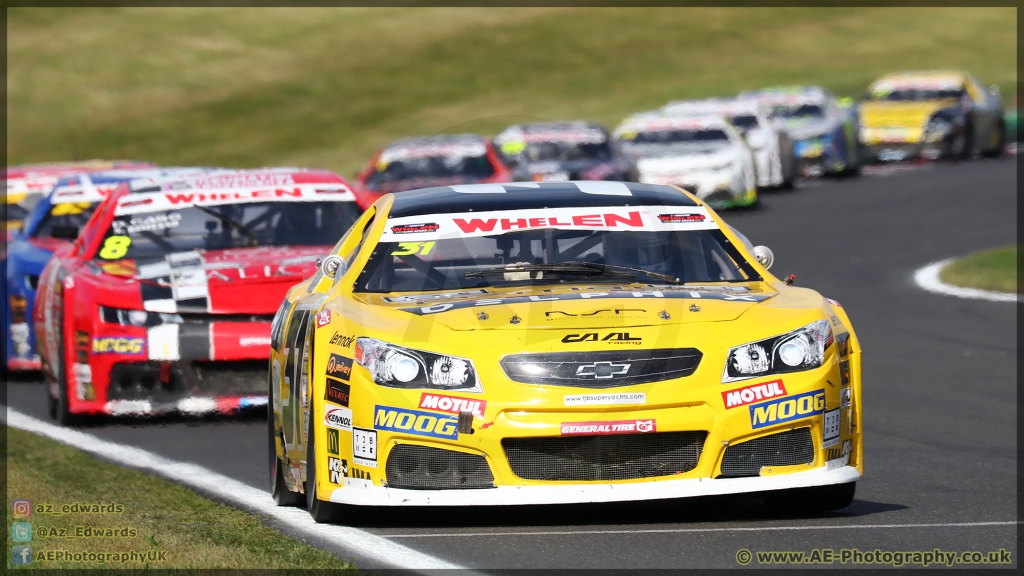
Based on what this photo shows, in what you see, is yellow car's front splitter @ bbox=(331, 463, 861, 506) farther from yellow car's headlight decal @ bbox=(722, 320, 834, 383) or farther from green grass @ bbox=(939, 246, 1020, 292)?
green grass @ bbox=(939, 246, 1020, 292)

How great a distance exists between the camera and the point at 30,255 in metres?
12.5

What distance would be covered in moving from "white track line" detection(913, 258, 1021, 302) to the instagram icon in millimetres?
8848

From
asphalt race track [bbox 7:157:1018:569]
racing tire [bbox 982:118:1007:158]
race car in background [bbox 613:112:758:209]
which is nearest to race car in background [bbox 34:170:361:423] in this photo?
asphalt race track [bbox 7:157:1018:569]

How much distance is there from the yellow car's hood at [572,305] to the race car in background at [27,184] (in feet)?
26.3

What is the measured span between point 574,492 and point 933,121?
2327 cm

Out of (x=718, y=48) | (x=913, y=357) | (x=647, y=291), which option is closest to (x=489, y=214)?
(x=647, y=291)

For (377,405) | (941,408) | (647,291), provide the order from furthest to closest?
(941,408) → (647,291) → (377,405)

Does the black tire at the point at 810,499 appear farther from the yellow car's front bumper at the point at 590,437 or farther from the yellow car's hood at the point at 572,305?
the yellow car's hood at the point at 572,305

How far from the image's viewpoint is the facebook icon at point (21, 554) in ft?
19.9

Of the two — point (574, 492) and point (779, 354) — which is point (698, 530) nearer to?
point (574, 492)

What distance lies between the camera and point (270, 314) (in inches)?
395

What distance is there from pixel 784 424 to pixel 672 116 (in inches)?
815

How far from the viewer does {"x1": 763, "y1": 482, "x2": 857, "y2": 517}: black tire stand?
6.66 meters

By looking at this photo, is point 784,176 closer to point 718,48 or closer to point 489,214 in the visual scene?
point 489,214
